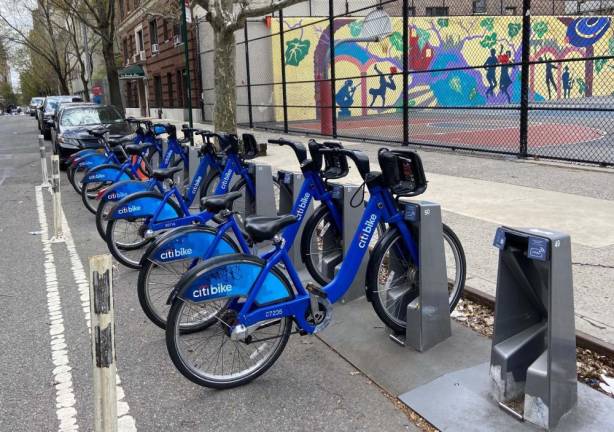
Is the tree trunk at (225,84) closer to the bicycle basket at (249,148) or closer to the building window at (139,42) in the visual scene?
the bicycle basket at (249,148)

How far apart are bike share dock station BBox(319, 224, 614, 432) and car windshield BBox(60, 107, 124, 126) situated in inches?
501

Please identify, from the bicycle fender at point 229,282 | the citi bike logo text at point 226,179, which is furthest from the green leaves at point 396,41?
the bicycle fender at point 229,282

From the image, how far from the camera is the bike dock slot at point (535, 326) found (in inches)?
116

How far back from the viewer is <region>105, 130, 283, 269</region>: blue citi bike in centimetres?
575

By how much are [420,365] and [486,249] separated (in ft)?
7.62

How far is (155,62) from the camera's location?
3622cm

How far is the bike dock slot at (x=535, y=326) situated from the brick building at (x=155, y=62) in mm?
24743

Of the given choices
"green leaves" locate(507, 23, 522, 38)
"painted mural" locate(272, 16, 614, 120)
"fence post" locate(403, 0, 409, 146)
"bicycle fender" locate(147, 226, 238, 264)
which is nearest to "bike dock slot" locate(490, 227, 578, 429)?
"bicycle fender" locate(147, 226, 238, 264)

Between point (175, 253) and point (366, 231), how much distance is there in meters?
1.38

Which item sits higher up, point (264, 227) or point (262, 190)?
point (264, 227)

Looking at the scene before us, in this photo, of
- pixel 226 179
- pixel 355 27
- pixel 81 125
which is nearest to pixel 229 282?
pixel 226 179

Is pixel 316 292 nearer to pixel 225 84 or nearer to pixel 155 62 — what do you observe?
pixel 225 84

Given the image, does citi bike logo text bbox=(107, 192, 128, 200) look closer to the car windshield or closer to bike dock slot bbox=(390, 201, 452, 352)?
bike dock slot bbox=(390, 201, 452, 352)

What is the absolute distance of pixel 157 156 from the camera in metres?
10.8
